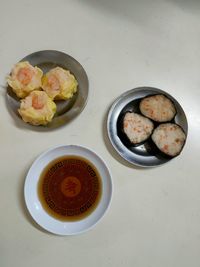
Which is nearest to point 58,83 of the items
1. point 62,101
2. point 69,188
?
point 62,101

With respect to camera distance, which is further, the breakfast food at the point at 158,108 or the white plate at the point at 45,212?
the breakfast food at the point at 158,108

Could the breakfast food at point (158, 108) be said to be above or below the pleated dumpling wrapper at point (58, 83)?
above

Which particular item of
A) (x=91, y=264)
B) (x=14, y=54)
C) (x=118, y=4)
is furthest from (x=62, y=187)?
(x=118, y=4)

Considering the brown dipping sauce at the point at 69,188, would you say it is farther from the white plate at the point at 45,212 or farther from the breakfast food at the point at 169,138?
the breakfast food at the point at 169,138

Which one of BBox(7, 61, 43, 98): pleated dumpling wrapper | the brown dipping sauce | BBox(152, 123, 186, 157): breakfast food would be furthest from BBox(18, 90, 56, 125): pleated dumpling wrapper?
BBox(152, 123, 186, 157): breakfast food

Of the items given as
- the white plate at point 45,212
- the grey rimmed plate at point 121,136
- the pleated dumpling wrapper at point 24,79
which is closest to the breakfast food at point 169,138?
the grey rimmed plate at point 121,136

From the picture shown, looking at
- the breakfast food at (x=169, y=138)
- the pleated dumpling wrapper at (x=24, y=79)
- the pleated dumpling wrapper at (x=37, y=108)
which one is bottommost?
the pleated dumpling wrapper at (x=37, y=108)

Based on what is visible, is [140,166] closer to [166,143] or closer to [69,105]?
[166,143]
